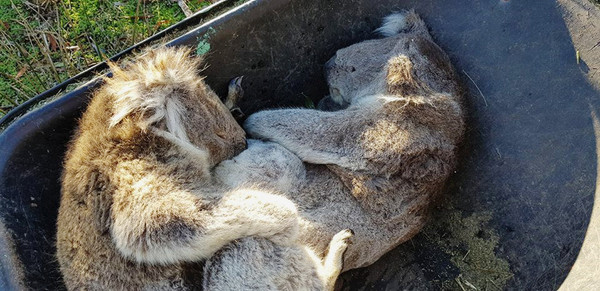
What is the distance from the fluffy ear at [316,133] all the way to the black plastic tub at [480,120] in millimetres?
353

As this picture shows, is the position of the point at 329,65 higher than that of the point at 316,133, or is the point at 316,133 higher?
the point at 329,65

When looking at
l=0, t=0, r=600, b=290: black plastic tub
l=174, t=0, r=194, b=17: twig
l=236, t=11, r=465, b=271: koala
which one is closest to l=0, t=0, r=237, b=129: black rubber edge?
l=0, t=0, r=600, b=290: black plastic tub

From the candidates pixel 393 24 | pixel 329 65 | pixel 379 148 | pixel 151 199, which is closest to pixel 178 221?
pixel 151 199

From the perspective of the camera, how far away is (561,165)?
3.76 metres

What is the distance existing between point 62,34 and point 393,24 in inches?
120

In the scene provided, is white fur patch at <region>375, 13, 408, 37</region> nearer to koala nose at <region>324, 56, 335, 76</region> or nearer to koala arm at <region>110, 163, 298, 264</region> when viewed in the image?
koala nose at <region>324, 56, 335, 76</region>

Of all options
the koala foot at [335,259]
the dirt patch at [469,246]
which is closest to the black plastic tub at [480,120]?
the dirt patch at [469,246]

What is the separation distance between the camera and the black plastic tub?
3631mm

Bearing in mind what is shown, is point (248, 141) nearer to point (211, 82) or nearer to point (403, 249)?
point (211, 82)

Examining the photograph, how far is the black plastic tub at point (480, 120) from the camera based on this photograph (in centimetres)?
363

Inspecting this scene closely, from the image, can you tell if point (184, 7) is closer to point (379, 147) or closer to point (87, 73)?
point (87, 73)

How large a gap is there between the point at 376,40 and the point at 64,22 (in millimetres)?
2974

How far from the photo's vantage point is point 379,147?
3.69 m

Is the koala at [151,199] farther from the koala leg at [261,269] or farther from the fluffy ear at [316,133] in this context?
the fluffy ear at [316,133]
